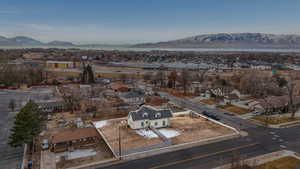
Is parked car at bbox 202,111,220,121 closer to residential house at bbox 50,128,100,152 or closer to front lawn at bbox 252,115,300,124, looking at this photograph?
front lawn at bbox 252,115,300,124

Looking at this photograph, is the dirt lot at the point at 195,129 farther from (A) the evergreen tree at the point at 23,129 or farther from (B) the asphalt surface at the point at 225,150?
(A) the evergreen tree at the point at 23,129

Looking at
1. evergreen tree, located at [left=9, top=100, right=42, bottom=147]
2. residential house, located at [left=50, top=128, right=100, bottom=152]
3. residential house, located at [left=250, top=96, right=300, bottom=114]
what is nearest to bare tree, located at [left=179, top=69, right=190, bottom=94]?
residential house, located at [left=250, top=96, right=300, bottom=114]

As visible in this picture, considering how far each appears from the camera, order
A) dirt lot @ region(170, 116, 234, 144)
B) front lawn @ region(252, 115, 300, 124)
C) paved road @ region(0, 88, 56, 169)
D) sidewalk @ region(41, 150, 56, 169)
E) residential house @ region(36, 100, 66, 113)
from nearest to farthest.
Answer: sidewalk @ region(41, 150, 56, 169), paved road @ region(0, 88, 56, 169), dirt lot @ region(170, 116, 234, 144), front lawn @ region(252, 115, 300, 124), residential house @ region(36, 100, 66, 113)

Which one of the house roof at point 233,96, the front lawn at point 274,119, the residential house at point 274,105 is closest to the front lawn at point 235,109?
the residential house at point 274,105

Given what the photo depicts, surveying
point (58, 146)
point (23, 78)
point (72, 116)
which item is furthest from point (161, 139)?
point (23, 78)

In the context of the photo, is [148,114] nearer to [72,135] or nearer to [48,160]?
[72,135]

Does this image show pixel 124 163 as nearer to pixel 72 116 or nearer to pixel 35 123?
pixel 35 123

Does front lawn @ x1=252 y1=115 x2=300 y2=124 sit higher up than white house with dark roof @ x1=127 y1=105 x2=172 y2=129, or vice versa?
white house with dark roof @ x1=127 y1=105 x2=172 y2=129
